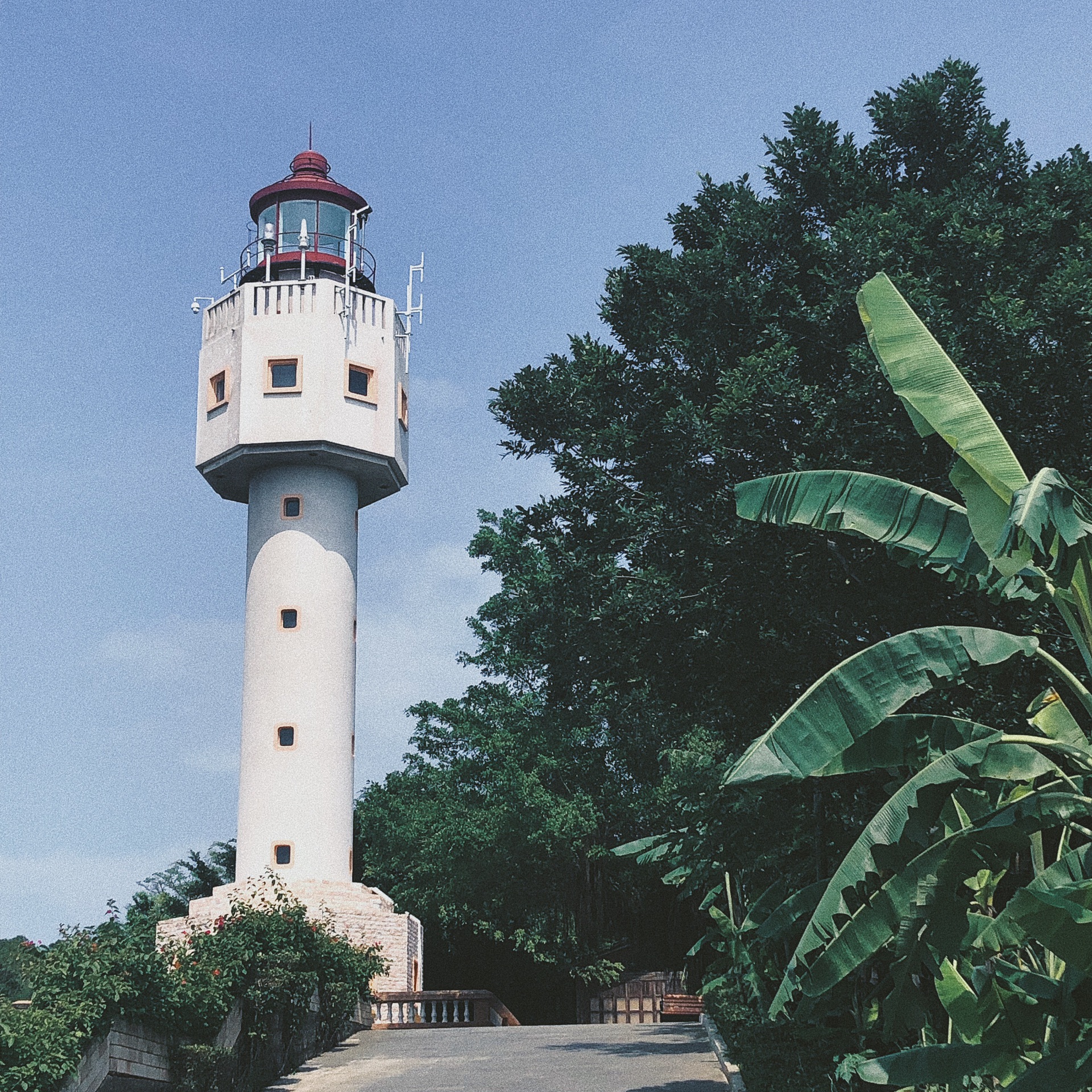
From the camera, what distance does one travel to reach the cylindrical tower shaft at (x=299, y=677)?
29844mm

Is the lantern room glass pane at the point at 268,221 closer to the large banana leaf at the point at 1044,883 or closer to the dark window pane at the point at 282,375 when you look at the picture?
the dark window pane at the point at 282,375

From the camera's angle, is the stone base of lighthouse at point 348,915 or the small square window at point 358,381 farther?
the small square window at point 358,381

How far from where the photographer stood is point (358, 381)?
1271 inches

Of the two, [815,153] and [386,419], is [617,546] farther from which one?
[386,419]

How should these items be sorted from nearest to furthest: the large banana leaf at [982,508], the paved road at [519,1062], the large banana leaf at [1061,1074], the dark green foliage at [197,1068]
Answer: the large banana leaf at [1061,1074]
the large banana leaf at [982,508]
the dark green foliage at [197,1068]
the paved road at [519,1062]

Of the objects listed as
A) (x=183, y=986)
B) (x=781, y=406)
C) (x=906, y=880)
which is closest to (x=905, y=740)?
(x=906, y=880)

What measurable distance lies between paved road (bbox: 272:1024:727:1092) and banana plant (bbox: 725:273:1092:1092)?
6.46m

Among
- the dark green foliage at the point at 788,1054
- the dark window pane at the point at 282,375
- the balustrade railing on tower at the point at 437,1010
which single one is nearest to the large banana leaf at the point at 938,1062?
the dark green foliage at the point at 788,1054

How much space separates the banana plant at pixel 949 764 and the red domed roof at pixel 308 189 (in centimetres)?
2422

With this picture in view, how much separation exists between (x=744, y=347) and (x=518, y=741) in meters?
17.3

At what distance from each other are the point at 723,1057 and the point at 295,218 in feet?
73.7

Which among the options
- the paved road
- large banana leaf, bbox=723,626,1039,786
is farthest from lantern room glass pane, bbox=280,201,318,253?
large banana leaf, bbox=723,626,1039,786

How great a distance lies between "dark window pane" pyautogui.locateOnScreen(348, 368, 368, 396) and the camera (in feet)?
105

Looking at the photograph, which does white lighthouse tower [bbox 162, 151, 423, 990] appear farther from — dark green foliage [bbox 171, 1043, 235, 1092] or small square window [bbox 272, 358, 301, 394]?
dark green foliage [bbox 171, 1043, 235, 1092]
